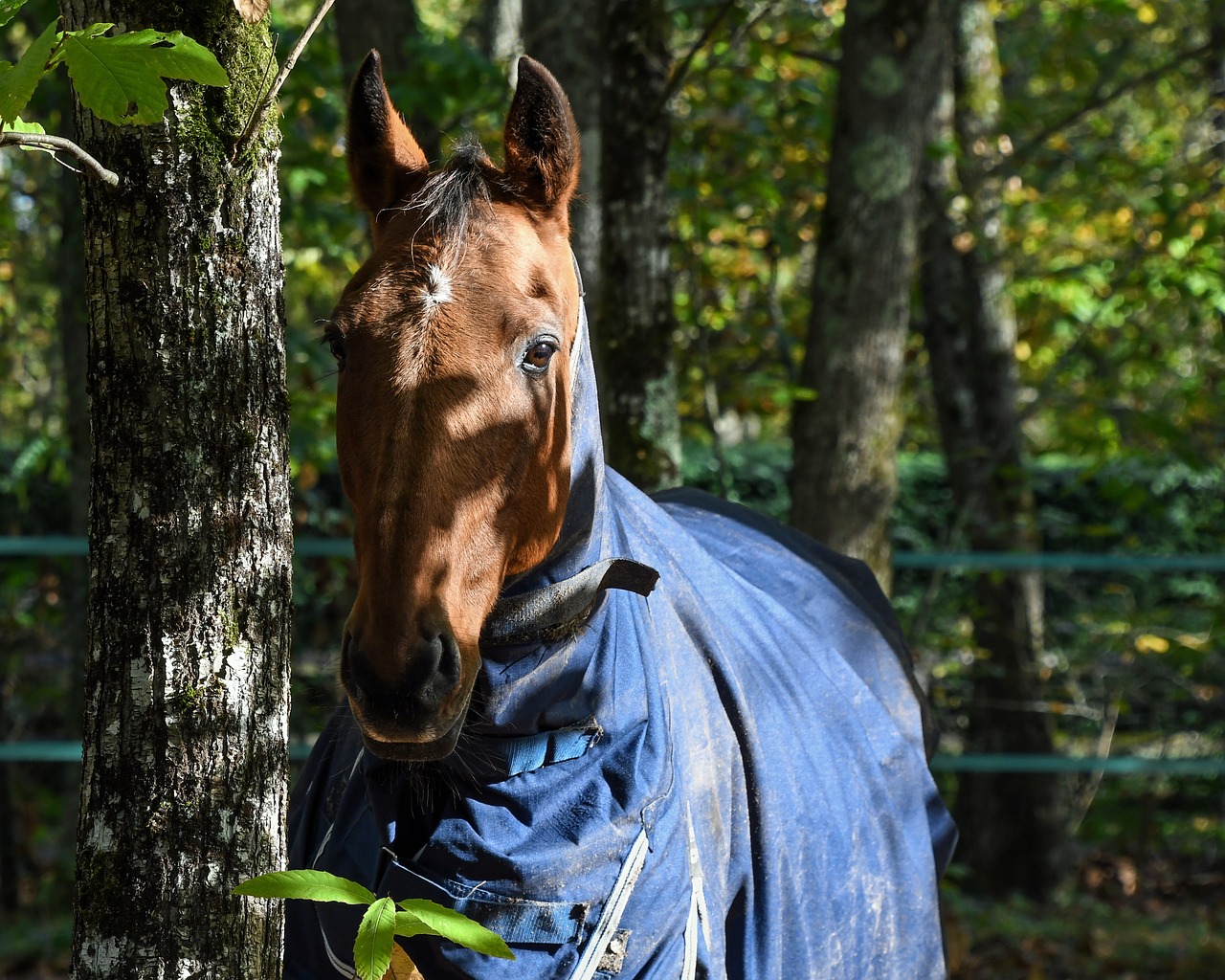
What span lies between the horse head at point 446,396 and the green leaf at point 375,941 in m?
0.35

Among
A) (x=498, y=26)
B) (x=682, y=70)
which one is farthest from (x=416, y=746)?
(x=498, y=26)

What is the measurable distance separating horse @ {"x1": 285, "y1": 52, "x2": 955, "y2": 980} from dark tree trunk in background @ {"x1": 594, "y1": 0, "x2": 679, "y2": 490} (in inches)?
52.4

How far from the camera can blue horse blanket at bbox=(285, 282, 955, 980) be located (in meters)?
1.62

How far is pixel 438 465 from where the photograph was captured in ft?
5.01

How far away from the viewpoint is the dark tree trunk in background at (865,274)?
146 inches

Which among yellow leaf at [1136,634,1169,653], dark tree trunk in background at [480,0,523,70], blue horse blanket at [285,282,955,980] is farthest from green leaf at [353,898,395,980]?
dark tree trunk in background at [480,0,523,70]

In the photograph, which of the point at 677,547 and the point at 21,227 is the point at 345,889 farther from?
the point at 21,227

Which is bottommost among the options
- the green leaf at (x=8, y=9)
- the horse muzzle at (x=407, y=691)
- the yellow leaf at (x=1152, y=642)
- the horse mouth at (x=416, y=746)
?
the yellow leaf at (x=1152, y=642)

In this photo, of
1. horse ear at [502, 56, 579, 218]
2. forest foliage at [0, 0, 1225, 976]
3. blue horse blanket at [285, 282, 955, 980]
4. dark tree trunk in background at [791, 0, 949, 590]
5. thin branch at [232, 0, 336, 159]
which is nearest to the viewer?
thin branch at [232, 0, 336, 159]

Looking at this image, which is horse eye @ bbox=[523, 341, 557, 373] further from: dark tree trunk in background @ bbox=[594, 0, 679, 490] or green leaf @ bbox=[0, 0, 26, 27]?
dark tree trunk in background @ bbox=[594, 0, 679, 490]

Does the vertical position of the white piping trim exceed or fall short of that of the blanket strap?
it falls short

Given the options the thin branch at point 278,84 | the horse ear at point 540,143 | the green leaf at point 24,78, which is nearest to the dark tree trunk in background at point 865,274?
the horse ear at point 540,143

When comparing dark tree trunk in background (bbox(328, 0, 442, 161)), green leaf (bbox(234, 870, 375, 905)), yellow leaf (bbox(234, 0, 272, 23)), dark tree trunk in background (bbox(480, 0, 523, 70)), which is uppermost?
dark tree trunk in background (bbox(480, 0, 523, 70))

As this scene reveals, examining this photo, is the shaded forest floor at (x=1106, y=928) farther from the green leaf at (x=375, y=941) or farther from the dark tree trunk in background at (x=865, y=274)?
the green leaf at (x=375, y=941)
